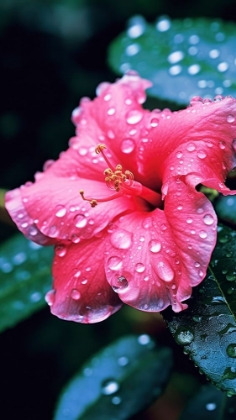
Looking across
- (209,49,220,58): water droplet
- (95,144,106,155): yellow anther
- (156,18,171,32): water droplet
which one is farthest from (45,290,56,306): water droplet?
(156,18,171,32): water droplet

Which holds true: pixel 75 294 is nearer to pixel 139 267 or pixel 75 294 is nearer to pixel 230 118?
pixel 139 267

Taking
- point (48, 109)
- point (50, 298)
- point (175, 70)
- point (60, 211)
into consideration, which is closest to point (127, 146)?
point (60, 211)

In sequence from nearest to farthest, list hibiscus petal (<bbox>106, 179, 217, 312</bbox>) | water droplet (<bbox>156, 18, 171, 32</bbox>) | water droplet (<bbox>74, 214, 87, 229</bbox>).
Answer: hibiscus petal (<bbox>106, 179, 217, 312</bbox>) < water droplet (<bbox>74, 214, 87, 229</bbox>) < water droplet (<bbox>156, 18, 171, 32</bbox>)

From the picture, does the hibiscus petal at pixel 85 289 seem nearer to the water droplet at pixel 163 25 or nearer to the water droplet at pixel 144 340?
the water droplet at pixel 144 340

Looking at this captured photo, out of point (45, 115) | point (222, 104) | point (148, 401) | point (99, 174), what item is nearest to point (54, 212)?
point (99, 174)

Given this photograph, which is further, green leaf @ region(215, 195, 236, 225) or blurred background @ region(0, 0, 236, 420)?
blurred background @ region(0, 0, 236, 420)

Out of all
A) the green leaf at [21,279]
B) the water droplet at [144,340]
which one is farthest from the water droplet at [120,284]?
the water droplet at [144,340]

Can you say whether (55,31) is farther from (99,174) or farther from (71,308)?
(71,308)

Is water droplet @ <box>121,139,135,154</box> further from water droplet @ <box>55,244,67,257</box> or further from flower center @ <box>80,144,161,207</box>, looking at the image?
water droplet @ <box>55,244,67,257</box>
